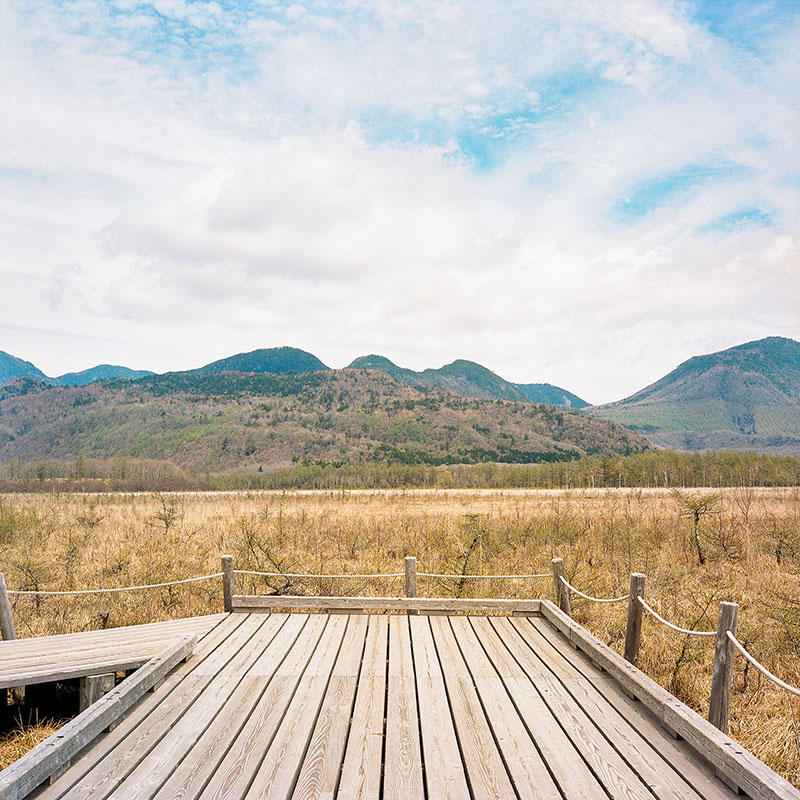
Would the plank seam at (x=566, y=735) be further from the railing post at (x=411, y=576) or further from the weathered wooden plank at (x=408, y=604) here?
the railing post at (x=411, y=576)

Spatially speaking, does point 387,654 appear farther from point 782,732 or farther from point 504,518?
point 504,518

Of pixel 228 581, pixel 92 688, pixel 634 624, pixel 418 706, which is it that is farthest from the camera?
pixel 228 581

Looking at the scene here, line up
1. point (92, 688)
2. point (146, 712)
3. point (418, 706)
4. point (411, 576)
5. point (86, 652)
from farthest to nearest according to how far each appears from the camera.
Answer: point (411, 576), point (86, 652), point (92, 688), point (418, 706), point (146, 712)

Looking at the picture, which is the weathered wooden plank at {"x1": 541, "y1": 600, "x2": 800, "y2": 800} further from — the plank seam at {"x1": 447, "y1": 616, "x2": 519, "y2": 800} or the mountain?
the mountain

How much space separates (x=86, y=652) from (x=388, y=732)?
375 cm

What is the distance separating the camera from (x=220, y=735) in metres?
3.83

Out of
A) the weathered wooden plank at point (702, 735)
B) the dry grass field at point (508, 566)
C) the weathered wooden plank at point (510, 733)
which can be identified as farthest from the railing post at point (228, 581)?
the weathered wooden plank at point (702, 735)

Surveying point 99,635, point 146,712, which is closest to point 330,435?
point 99,635

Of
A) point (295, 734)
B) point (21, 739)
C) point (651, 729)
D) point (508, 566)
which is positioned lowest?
point (508, 566)

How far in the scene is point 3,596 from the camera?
626 cm

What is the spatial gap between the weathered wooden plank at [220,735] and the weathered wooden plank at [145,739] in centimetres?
24

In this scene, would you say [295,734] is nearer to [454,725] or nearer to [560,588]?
[454,725]

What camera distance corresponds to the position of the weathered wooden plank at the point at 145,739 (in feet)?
10.5

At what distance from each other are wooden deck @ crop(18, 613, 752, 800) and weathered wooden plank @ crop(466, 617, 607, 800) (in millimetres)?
13
